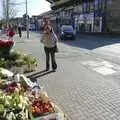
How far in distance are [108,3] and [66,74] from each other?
44360mm

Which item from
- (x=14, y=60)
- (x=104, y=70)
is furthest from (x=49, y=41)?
(x=104, y=70)

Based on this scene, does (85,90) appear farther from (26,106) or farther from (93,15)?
(93,15)

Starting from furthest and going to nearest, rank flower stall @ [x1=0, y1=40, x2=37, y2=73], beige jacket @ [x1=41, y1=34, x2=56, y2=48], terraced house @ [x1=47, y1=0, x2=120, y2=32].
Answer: terraced house @ [x1=47, y1=0, x2=120, y2=32], beige jacket @ [x1=41, y1=34, x2=56, y2=48], flower stall @ [x1=0, y1=40, x2=37, y2=73]

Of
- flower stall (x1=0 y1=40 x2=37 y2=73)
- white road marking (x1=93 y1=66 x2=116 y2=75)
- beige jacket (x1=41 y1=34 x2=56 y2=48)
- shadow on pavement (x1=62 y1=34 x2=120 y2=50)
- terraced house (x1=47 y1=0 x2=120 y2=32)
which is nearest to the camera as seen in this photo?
flower stall (x1=0 y1=40 x2=37 y2=73)

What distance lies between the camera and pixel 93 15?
58906mm

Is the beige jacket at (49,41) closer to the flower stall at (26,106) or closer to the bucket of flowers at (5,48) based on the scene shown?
the bucket of flowers at (5,48)

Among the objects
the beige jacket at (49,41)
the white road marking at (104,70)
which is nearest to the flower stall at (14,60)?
the beige jacket at (49,41)

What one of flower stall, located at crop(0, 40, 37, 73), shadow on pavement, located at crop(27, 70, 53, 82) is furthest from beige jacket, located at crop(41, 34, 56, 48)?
shadow on pavement, located at crop(27, 70, 53, 82)

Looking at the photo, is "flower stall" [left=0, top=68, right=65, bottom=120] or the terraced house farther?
the terraced house

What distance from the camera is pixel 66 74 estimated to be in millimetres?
11922

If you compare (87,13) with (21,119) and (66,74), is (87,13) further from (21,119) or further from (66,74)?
(21,119)

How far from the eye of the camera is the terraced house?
53.5 m

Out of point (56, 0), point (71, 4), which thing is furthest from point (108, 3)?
point (56, 0)

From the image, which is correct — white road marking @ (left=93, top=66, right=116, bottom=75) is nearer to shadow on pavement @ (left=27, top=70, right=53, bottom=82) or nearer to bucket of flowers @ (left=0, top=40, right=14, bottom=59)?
shadow on pavement @ (left=27, top=70, right=53, bottom=82)
